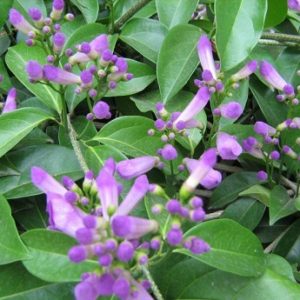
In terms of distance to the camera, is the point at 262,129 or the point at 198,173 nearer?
the point at 198,173

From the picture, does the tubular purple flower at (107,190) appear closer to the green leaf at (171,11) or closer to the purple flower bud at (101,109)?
the purple flower bud at (101,109)

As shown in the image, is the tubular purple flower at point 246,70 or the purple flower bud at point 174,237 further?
the tubular purple flower at point 246,70

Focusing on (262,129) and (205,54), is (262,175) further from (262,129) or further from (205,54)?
(205,54)

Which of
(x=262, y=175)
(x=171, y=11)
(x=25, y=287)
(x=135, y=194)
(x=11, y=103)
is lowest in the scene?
(x=25, y=287)

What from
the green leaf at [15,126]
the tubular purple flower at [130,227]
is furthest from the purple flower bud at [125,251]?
the green leaf at [15,126]

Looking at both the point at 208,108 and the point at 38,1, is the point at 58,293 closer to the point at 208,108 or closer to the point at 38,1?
the point at 208,108

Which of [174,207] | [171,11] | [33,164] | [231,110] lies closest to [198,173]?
[174,207]
